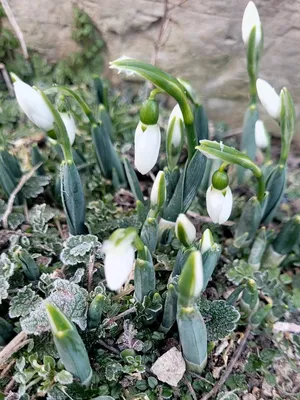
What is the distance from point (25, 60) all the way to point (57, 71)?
0.13m

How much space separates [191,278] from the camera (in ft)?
2.86

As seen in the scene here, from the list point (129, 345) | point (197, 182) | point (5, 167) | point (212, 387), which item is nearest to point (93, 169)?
point (5, 167)

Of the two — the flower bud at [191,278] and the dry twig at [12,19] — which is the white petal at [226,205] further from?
the dry twig at [12,19]

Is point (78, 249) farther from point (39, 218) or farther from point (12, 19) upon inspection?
point (12, 19)

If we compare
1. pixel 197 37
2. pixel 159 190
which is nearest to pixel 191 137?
pixel 159 190

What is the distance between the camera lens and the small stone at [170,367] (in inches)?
45.4

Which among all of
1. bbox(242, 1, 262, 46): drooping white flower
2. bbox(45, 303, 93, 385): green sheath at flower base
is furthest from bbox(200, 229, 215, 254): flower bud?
bbox(242, 1, 262, 46): drooping white flower

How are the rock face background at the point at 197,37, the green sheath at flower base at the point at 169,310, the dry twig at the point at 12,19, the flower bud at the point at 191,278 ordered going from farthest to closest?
the dry twig at the point at 12,19, the rock face background at the point at 197,37, the green sheath at flower base at the point at 169,310, the flower bud at the point at 191,278

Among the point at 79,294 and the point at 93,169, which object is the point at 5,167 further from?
the point at 79,294

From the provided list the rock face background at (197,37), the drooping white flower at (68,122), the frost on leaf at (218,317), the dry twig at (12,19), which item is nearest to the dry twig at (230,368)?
the frost on leaf at (218,317)

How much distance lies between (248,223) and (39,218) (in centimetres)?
57

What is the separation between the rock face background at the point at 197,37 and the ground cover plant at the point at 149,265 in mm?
343

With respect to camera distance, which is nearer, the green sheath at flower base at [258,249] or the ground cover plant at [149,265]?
the ground cover plant at [149,265]

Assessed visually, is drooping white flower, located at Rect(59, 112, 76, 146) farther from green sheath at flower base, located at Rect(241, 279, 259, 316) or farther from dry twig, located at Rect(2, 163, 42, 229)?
green sheath at flower base, located at Rect(241, 279, 259, 316)
